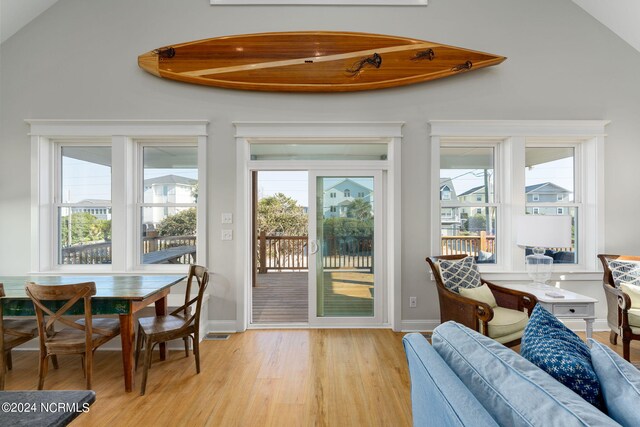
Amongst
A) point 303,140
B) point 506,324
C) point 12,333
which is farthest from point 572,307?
point 12,333

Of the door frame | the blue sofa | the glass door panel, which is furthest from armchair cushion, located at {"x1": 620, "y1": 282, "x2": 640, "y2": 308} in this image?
the blue sofa

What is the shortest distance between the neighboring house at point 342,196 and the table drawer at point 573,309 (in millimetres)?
1971

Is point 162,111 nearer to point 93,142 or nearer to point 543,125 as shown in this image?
point 93,142

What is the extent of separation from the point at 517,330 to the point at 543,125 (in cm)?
232

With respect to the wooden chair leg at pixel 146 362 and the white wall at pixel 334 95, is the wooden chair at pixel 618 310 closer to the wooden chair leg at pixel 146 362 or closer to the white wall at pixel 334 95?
the white wall at pixel 334 95

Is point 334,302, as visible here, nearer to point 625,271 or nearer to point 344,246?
point 344,246

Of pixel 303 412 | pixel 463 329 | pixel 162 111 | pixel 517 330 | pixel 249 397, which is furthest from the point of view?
pixel 162 111

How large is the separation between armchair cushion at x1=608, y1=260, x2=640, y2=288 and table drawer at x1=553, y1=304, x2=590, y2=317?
913mm

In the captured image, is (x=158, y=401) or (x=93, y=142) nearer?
(x=158, y=401)

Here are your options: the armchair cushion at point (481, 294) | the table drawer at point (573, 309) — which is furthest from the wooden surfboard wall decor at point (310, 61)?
the table drawer at point (573, 309)

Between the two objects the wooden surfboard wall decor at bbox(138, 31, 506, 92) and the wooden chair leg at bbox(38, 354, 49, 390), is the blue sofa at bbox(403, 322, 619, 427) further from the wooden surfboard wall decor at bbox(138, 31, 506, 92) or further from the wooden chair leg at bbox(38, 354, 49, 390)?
the wooden surfboard wall decor at bbox(138, 31, 506, 92)

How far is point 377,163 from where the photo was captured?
11.6 feet

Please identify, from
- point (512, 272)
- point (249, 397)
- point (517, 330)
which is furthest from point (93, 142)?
point (512, 272)

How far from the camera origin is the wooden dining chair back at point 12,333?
2.19m
